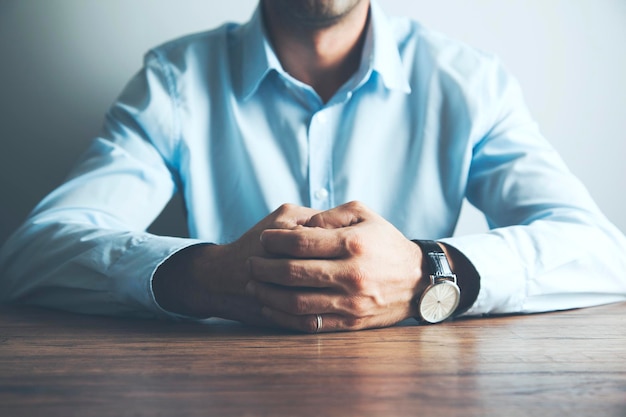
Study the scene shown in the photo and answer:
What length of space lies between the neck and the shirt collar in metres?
0.03

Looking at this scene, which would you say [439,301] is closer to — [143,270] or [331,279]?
[331,279]

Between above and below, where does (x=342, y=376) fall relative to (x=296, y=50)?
below

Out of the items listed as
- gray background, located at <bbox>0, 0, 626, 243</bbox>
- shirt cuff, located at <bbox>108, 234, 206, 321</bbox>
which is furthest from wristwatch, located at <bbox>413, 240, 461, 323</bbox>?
gray background, located at <bbox>0, 0, 626, 243</bbox>

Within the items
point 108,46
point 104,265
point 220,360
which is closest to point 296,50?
point 108,46

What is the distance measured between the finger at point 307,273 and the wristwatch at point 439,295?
0.46 ft

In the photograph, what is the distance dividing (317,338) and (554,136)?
1137mm

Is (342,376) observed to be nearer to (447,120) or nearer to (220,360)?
(220,360)

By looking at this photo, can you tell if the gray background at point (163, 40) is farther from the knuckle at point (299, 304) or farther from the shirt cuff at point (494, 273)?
the knuckle at point (299, 304)

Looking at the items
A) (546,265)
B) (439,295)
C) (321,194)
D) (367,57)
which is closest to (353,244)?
(439,295)

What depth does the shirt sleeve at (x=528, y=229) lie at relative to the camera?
1.03 metres

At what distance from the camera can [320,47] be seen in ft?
4.82

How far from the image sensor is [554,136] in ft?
5.66

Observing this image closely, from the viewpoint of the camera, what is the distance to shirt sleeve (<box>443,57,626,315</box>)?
103cm

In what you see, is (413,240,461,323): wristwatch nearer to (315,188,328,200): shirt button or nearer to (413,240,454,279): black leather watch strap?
(413,240,454,279): black leather watch strap
